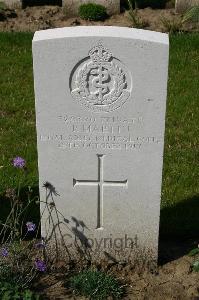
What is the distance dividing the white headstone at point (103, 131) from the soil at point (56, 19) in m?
4.80

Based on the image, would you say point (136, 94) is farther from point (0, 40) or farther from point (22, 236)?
point (0, 40)

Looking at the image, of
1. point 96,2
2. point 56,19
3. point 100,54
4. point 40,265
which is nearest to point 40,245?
point 40,265

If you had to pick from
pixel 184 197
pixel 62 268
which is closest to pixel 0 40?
pixel 184 197

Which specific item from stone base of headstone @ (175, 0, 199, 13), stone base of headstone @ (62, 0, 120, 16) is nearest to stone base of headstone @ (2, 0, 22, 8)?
stone base of headstone @ (62, 0, 120, 16)

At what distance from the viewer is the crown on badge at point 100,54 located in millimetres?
4070

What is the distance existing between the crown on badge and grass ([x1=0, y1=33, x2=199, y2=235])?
65.8 inches

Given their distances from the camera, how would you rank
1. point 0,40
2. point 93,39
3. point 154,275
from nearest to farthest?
point 93,39 → point 154,275 → point 0,40

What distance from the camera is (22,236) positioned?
5.11 m

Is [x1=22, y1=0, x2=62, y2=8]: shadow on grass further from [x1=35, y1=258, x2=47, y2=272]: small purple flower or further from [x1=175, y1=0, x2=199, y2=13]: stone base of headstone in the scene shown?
[x1=35, y1=258, x2=47, y2=272]: small purple flower

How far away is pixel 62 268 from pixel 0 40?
4.51 meters

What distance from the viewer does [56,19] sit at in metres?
9.23

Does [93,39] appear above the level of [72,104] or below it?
above

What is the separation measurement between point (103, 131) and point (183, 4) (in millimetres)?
5423

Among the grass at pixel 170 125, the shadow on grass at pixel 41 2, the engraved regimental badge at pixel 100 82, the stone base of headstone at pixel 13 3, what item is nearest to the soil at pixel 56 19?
the stone base of headstone at pixel 13 3
